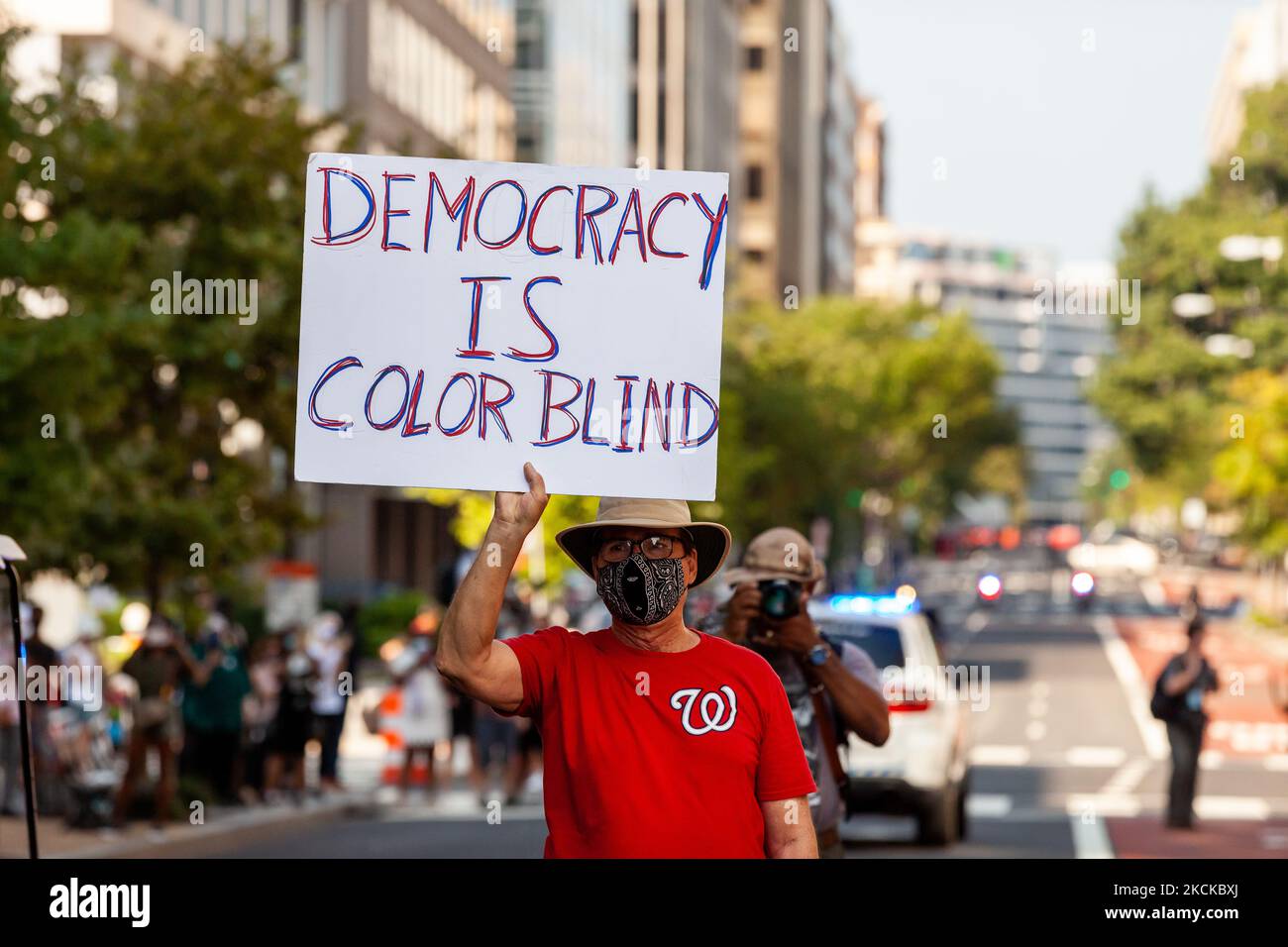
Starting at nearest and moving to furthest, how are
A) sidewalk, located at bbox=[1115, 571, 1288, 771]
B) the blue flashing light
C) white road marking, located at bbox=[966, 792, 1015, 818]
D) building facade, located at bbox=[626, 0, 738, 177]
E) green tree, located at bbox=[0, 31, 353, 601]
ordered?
the blue flashing light < green tree, located at bbox=[0, 31, 353, 601] < white road marking, located at bbox=[966, 792, 1015, 818] < sidewalk, located at bbox=[1115, 571, 1288, 771] < building facade, located at bbox=[626, 0, 738, 177]

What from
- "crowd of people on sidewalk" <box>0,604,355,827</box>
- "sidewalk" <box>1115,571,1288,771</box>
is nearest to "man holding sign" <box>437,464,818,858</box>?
"crowd of people on sidewalk" <box>0,604,355,827</box>

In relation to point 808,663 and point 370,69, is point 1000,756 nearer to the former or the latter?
point 808,663

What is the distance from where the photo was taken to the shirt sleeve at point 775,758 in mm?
4910

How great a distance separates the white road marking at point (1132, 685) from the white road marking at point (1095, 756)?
419mm

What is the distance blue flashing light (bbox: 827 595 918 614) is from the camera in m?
16.2

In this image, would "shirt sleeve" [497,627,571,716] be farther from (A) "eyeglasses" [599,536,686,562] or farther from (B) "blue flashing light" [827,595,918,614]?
(B) "blue flashing light" [827,595,918,614]

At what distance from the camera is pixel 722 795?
15.8ft

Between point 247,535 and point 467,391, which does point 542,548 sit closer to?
point 247,535

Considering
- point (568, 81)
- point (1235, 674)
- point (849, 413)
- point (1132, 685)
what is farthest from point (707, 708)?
point (568, 81)

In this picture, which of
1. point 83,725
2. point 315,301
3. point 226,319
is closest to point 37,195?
point 226,319

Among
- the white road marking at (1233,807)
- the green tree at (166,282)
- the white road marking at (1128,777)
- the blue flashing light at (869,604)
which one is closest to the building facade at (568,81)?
the white road marking at (1128,777)

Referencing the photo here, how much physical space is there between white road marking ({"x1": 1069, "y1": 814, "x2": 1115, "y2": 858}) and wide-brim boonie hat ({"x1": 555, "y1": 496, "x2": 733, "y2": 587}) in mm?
12679

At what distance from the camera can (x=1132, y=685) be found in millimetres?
44250

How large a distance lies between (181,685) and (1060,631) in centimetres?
4560
